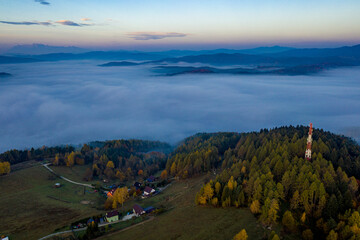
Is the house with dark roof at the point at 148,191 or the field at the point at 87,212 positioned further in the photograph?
the house with dark roof at the point at 148,191

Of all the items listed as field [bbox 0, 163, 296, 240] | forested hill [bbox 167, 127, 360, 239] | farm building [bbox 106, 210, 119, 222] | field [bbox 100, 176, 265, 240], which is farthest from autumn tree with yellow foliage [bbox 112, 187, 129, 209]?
forested hill [bbox 167, 127, 360, 239]

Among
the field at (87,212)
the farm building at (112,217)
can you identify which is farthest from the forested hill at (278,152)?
the farm building at (112,217)

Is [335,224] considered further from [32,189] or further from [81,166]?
[81,166]

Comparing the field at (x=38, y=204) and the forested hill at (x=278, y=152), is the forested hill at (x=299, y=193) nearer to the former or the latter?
the forested hill at (x=278, y=152)

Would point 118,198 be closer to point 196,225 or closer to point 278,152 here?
point 196,225

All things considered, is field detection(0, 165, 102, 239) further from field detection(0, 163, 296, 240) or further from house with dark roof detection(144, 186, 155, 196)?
house with dark roof detection(144, 186, 155, 196)

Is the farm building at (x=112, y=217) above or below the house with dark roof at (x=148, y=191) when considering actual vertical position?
above
